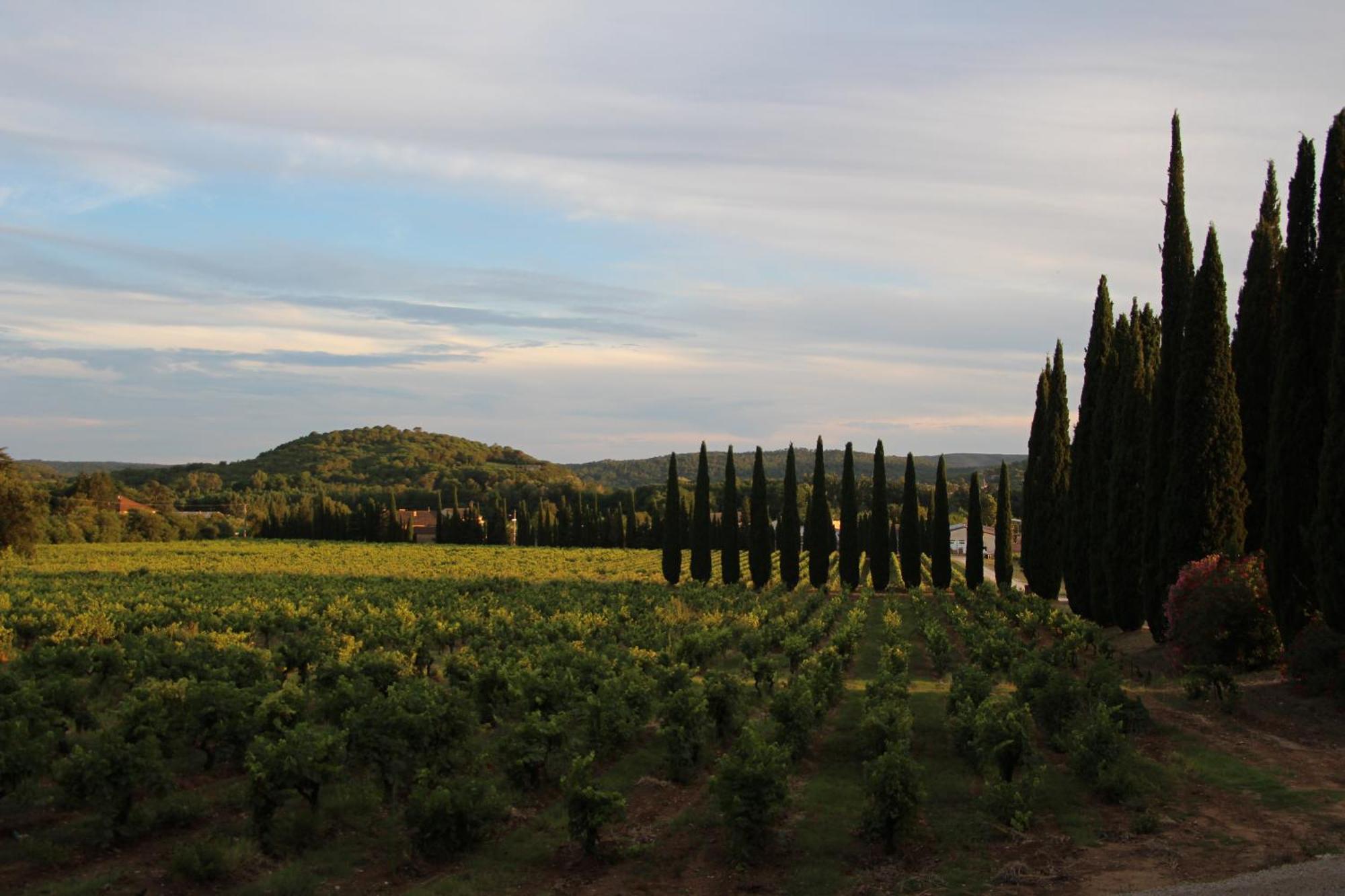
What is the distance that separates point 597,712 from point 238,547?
229 feet

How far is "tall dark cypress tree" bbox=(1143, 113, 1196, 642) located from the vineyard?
12.8ft

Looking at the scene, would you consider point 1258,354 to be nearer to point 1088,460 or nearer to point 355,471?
point 1088,460

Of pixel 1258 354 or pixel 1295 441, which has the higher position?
pixel 1258 354

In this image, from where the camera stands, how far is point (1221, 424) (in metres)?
22.1

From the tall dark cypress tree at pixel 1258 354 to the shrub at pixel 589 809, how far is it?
18773mm

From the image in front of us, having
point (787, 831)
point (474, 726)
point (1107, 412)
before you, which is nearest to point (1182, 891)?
point (787, 831)

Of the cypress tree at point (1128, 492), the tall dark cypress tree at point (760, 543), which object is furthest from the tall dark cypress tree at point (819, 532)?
the cypress tree at point (1128, 492)

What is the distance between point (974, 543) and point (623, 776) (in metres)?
44.0

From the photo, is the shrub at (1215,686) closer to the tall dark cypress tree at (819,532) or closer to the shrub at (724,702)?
the shrub at (724,702)

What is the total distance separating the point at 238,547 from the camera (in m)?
74.9

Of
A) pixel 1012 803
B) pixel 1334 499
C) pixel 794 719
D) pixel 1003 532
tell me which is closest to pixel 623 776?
pixel 794 719

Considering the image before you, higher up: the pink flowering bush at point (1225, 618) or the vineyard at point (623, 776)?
the pink flowering bush at point (1225, 618)

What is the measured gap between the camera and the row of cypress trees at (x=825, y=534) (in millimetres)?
52062

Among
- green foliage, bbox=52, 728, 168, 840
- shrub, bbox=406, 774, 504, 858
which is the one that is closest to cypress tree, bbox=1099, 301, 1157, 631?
shrub, bbox=406, 774, 504, 858
